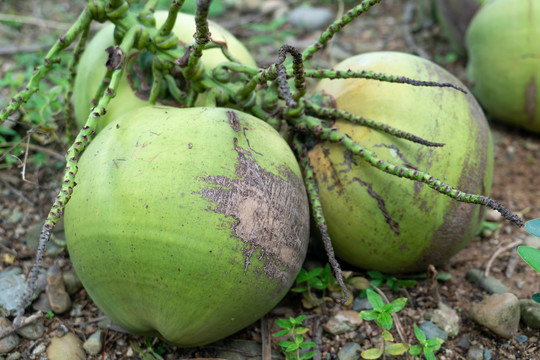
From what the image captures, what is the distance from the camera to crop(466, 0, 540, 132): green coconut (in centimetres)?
261

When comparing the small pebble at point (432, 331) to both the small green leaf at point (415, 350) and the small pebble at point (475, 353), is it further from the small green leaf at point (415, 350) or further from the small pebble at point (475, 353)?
the small green leaf at point (415, 350)

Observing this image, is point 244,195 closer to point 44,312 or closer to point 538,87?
point 44,312

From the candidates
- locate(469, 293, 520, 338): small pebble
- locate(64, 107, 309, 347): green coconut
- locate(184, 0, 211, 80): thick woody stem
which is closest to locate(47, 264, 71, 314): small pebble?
locate(64, 107, 309, 347): green coconut

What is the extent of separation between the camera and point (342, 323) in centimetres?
175

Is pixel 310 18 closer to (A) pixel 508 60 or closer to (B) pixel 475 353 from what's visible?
(A) pixel 508 60

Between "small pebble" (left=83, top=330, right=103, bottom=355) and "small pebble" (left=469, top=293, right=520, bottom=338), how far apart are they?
1.22m

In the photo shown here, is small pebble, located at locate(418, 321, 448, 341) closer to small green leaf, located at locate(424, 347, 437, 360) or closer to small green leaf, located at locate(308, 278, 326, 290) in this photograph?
small green leaf, located at locate(424, 347, 437, 360)

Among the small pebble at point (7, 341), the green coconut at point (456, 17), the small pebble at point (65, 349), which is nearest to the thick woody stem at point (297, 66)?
the small pebble at point (65, 349)

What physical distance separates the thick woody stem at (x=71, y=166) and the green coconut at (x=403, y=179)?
0.70 m

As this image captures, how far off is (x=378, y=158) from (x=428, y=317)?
23.7 inches

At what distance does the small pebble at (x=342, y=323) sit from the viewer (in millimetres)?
1740

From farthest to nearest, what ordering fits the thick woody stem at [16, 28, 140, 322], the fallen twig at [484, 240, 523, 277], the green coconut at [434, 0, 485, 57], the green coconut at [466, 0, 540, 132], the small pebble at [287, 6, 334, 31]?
the small pebble at [287, 6, 334, 31]
the green coconut at [434, 0, 485, 57]
the green coconut at [466, 0, 540, 132]
the fallen twig at [484, 240, 523, 277]
the thick woody stem at [16, 28, 140, 322]

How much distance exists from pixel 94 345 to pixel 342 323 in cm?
81

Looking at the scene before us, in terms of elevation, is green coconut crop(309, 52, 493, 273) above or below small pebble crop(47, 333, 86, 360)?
above
